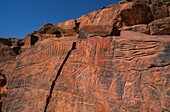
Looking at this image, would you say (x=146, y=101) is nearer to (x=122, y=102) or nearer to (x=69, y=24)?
(x=122, y=102)

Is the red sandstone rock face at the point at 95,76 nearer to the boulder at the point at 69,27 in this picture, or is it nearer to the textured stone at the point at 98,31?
the textured stone at the point at 98,31

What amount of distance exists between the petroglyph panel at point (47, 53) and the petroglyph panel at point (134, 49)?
1935 millimetres

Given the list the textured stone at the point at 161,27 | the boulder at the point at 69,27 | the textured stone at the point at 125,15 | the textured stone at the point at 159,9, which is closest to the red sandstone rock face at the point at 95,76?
the textured stone at the point at 161,27

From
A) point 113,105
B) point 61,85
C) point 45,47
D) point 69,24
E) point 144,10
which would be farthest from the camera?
point 69,24

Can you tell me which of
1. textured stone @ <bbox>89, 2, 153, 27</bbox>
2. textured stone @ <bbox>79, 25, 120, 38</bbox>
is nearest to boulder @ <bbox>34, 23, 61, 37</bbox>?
textured stone @ <bbox>89, 2, 153, 27</bbox>

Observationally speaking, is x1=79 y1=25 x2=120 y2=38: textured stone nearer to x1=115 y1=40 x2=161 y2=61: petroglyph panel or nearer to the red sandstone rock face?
the red sandstone rock face

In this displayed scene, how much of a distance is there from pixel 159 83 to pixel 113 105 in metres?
1.36

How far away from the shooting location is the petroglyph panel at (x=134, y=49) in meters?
5.98

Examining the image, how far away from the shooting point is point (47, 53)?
26.3ft

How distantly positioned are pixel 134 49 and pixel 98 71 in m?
1.26

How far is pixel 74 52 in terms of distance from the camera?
291 inches

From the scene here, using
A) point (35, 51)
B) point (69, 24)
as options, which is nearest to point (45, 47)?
point (35, 51)

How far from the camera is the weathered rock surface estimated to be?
5.73m

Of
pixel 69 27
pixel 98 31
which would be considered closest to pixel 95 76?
pixel 98 31
